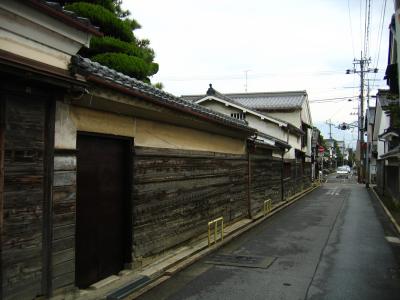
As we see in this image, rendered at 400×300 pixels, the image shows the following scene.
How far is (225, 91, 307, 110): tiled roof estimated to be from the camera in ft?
128

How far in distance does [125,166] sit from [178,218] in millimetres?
2859

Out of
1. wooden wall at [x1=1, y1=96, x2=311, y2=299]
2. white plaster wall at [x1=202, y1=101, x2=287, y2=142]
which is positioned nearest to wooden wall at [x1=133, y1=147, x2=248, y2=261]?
wooden wall at [x1=1, y1=96, x2=311, y2=299]

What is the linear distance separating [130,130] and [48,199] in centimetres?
291

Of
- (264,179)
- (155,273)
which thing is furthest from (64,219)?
(264,179)

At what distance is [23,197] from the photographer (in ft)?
20.4

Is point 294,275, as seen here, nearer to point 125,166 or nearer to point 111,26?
point 125,166

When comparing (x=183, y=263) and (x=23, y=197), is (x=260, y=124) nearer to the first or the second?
(x=183, y=263)

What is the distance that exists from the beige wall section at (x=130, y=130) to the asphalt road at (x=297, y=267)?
312 cm

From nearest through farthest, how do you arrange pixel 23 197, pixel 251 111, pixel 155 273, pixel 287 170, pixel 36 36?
pixel 23 197, pixel 36 36, pixel 155 273, pixel 287 170, pixel 251 111

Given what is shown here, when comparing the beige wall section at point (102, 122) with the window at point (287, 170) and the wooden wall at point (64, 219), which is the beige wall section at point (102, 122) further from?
the window at point (287, 170)

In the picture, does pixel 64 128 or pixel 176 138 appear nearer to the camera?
pixel 64 128

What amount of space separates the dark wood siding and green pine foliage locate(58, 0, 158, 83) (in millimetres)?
10151

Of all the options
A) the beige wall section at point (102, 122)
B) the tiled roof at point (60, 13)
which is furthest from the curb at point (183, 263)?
the tiled roof at point (60, 13)

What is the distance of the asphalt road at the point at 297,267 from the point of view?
8227mm
